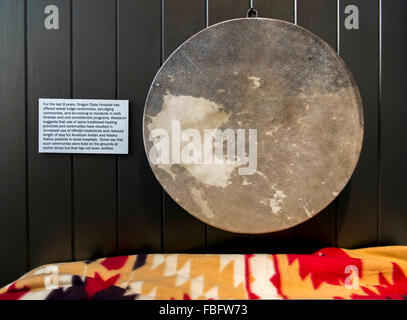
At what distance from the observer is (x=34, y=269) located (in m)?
0.85

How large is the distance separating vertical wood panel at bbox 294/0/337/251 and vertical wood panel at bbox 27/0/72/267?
94 cm

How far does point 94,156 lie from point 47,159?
0.19 meters

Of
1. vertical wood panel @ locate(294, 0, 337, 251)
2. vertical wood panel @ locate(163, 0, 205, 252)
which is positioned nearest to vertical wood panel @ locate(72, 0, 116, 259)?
vertical wood panel @ locate(163, 0, 205, 252)

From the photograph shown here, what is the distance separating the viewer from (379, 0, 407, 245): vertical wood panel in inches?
36.4

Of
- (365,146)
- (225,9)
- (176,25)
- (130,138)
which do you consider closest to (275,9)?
(225,9)

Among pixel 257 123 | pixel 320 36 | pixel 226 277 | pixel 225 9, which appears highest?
pixel 225 9

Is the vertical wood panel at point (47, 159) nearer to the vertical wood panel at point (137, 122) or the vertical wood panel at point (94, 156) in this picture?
the vertical wood panel at point (94, 156)

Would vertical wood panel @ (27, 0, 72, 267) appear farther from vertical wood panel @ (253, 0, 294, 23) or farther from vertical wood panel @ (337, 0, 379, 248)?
vertical wood panel @ (337, 0, 379, 248)

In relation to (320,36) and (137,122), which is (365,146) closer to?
(320,36)

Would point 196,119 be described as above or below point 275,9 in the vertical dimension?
below

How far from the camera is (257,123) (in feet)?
2.38
